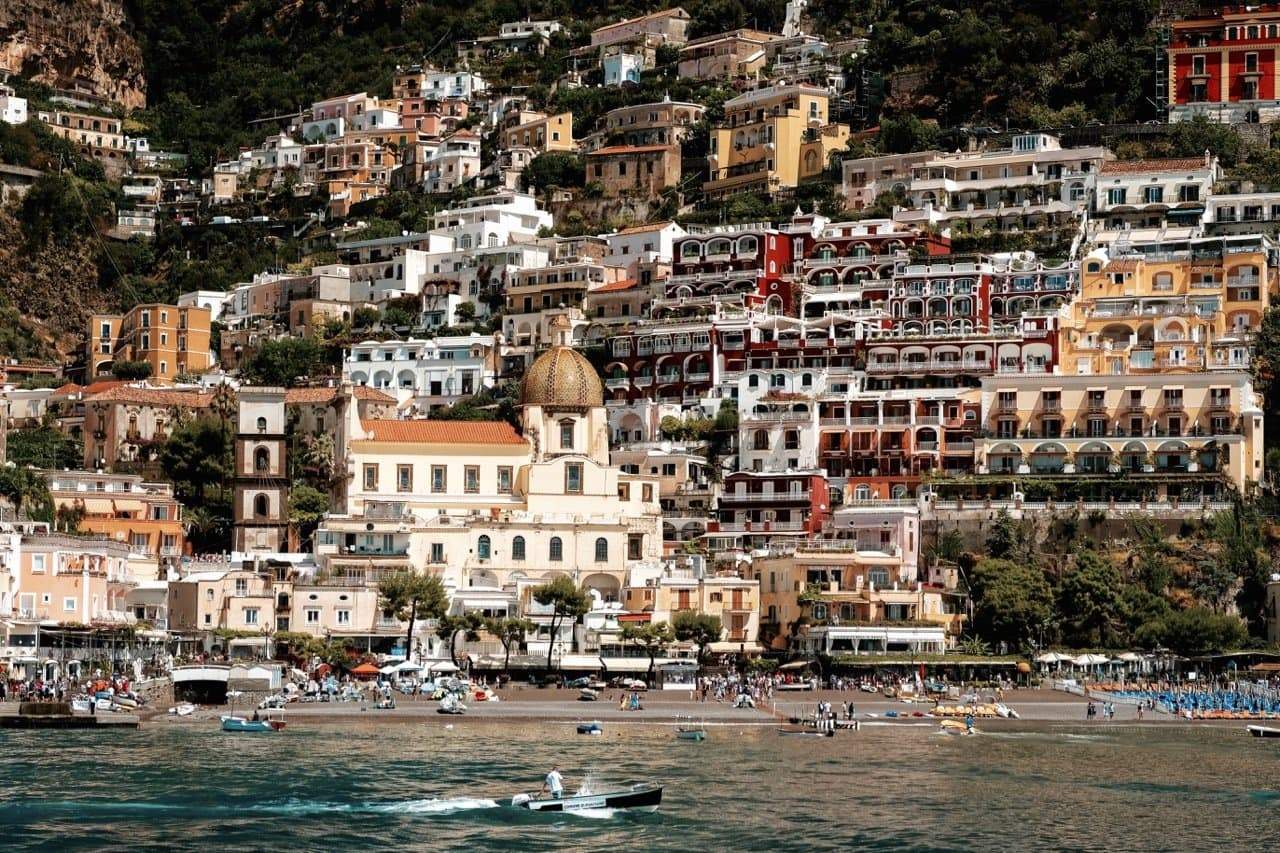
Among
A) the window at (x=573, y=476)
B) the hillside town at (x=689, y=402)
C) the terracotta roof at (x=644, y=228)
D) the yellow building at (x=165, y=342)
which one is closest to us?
the hillside town at (x=689, y=402)

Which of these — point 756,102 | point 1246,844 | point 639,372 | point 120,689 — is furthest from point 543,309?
point 1246,844

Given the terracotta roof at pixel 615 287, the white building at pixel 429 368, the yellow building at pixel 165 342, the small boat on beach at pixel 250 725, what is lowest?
the small boat on beach at pixel 250 725

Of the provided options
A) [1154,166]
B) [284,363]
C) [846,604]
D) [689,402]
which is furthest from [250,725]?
[1154,166]

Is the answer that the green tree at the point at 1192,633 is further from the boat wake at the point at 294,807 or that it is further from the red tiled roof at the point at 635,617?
the boat wake at the point at 294,807

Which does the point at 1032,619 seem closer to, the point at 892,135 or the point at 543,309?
the point at 543,309

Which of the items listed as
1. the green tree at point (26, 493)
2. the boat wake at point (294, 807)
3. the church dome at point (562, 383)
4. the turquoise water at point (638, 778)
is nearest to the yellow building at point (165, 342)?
the green tree at point (26, 493)

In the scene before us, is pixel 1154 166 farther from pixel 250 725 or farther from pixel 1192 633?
pixel 250 725
